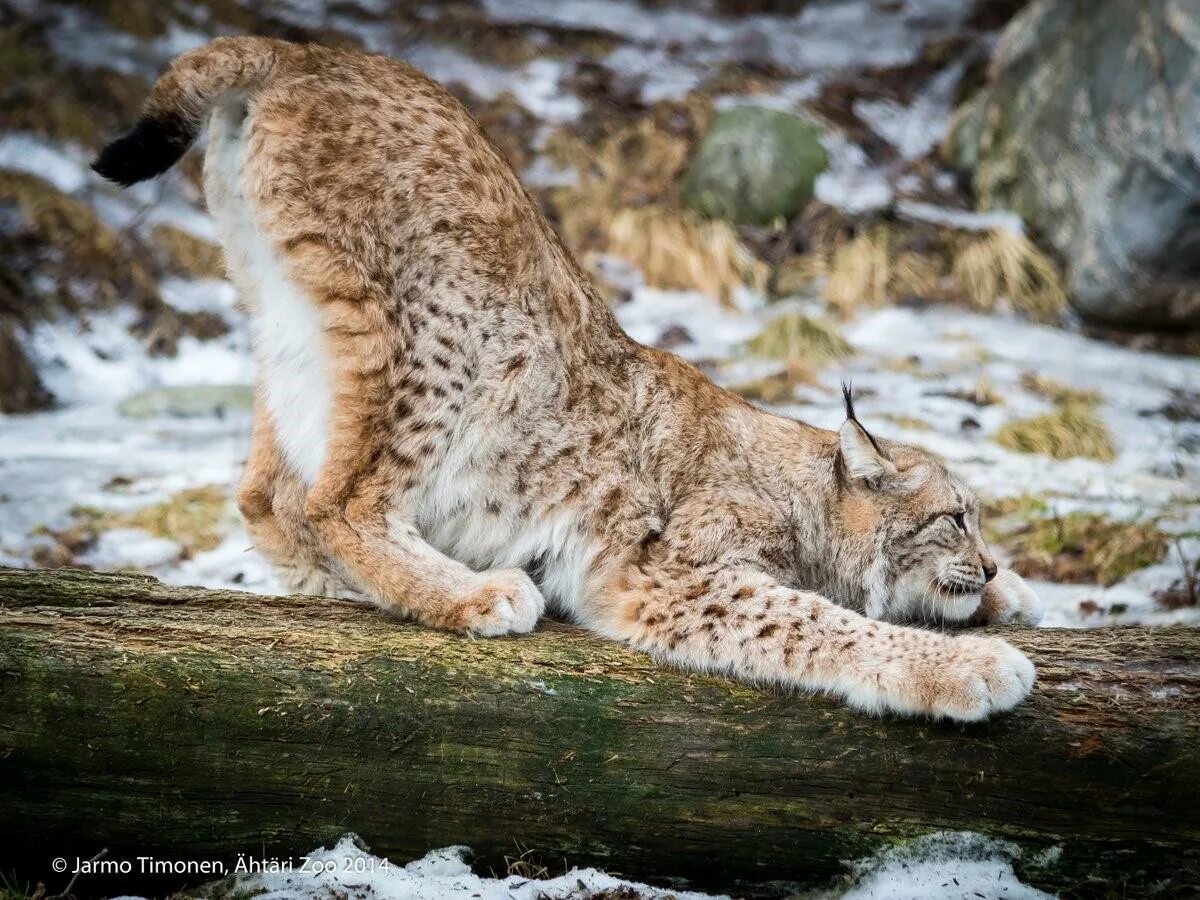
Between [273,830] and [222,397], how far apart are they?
17.7 ft

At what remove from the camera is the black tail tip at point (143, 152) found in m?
3.95

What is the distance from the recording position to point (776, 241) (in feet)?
34.2

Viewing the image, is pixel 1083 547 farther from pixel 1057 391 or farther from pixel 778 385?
pixel 778 385

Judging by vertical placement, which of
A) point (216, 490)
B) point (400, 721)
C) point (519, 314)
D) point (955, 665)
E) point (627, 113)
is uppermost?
point (627, 113)

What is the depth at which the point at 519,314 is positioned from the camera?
428 centimetres

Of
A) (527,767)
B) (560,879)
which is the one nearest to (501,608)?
(527,767)

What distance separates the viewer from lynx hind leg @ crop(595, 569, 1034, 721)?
133 inches

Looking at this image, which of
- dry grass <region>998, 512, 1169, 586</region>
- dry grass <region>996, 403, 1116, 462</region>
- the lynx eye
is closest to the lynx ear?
the lynx eye

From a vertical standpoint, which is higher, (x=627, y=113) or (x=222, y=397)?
(x=627, y=113)

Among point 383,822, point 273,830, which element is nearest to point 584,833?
point 383,822

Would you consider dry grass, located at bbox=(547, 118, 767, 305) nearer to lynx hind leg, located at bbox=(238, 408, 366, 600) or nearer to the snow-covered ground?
lynx hind leg, located at bbox=(238, 408, 366, 600)

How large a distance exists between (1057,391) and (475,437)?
5.43 m

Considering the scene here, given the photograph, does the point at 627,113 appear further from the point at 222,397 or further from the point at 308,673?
the point at 308,673

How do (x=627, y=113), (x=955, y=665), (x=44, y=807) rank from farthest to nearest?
1. (x=627, y=113)
2. (x=955, y=665)
3. (x=44, y=807)
